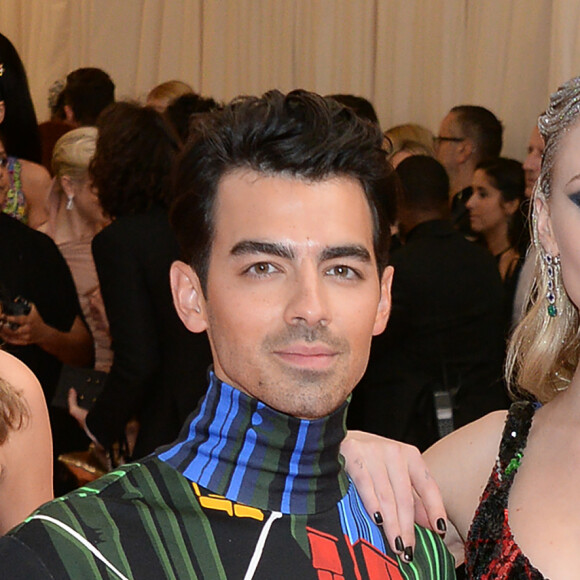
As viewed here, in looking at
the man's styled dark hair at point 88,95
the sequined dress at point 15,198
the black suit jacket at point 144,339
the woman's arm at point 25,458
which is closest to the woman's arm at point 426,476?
the woman's arm at point 25,458

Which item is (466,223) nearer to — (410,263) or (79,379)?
(410,263)

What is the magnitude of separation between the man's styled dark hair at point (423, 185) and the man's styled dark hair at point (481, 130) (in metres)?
1.45

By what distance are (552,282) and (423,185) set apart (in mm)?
1763

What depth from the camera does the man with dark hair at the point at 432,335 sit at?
3389 millimetres

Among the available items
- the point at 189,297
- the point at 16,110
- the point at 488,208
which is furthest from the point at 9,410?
the point at 488,208

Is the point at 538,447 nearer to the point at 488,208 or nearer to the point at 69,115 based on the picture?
the point at 488,208

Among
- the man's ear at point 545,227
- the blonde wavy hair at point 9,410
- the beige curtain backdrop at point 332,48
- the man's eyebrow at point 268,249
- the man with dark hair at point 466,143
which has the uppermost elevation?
the beige curtain backdrop at point 332,48

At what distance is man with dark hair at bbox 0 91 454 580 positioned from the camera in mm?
1378

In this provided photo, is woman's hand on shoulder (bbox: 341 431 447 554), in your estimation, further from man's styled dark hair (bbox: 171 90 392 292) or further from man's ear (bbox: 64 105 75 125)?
man's ear (bbox: 64 105 75 125)

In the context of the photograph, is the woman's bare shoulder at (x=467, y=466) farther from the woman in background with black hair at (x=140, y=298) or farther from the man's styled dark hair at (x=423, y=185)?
the man's styled dark hair at (x=423, y=185)

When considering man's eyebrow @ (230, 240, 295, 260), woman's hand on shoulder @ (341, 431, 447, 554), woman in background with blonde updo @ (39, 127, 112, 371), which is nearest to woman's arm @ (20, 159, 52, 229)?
woman in background with blonde updo @ (39, 127, 112, 371)

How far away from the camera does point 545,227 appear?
1816mm

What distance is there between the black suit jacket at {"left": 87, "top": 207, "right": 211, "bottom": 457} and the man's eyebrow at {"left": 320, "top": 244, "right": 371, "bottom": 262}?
1537mm

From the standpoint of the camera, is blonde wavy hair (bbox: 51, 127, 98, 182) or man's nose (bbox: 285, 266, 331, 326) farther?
blonde wavy hair (bbox: 51, 127, 98, 182)
